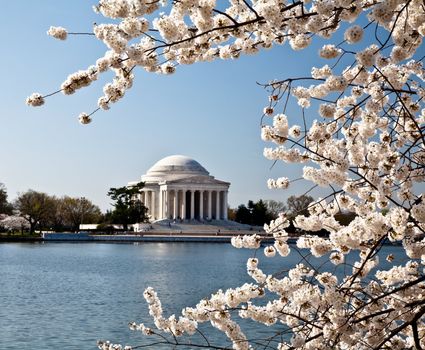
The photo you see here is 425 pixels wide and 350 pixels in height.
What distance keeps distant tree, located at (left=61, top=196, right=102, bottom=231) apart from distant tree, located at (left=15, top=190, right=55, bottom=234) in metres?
6.26

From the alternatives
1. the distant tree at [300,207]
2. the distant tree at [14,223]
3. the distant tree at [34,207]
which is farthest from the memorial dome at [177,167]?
the distant tree at [300,207]

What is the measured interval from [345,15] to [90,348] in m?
13.2

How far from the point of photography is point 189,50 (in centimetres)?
479

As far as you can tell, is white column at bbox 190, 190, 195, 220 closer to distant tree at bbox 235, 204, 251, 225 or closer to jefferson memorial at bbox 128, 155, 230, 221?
jefferson memorial at bbox 128, 155, 230, 221

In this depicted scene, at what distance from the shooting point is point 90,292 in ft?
88.4

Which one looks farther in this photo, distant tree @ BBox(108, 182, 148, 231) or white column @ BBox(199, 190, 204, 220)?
white column @ BBox(199, 190, 204, 220)

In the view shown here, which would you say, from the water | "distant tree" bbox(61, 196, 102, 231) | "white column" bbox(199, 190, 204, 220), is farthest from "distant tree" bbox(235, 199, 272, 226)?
the water

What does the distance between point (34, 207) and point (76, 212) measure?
48.3ft

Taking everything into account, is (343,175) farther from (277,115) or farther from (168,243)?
(168,243)

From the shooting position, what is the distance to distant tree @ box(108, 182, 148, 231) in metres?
90.0

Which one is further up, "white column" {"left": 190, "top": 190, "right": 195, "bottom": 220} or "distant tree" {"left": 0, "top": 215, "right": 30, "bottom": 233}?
"white column" {"left": 190, "top": 190, "right": 195, "bottom": 220}

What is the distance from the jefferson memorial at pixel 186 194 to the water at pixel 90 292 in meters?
55.2

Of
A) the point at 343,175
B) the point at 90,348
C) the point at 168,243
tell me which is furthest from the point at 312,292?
the point at 168,243

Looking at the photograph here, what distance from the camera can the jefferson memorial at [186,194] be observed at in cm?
10369
